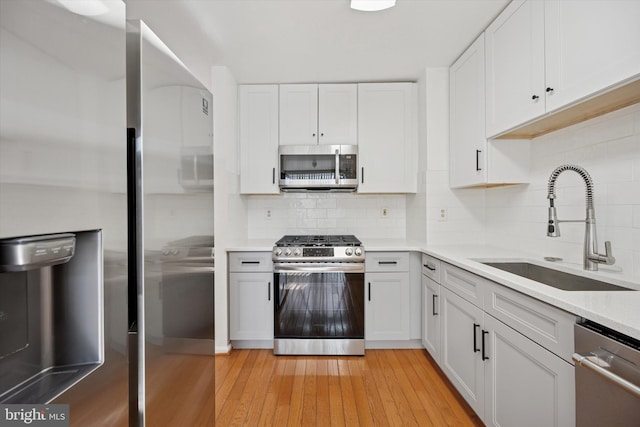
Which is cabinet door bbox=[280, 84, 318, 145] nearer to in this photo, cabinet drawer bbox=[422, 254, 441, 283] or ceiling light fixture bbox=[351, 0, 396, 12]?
ceiling light fixture bbox=[351, 0, 396, 12]

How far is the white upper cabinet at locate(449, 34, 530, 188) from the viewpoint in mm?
2271

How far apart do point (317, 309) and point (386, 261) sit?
73cm

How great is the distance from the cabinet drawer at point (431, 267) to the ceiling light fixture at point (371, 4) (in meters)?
1.74

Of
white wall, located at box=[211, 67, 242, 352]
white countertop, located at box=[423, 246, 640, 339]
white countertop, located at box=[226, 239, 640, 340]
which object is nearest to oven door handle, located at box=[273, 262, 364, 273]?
white wall, located at box=[211, 67, 242, 352]

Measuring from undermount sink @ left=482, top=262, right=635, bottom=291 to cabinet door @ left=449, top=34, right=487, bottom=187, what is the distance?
645 mm

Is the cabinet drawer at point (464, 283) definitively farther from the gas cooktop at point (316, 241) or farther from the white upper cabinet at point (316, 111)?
the white upper cabinet at point (316, 111)

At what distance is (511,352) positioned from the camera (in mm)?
1427

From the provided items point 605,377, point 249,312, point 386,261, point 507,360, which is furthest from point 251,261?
point 605,377

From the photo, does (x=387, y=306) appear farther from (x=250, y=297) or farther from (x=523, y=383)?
(x=523, y=383)

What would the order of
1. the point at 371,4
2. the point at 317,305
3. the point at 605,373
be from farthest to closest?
the point at 317,305 → the point at 371,4 → the point at 605,373

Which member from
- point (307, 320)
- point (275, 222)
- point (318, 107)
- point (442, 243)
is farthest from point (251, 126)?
point (442, 243)

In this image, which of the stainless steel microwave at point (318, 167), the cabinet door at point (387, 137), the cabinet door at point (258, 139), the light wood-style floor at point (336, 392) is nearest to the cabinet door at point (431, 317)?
the light wood-style floor at point (336, 392)

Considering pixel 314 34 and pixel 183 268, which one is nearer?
pixel 183 268

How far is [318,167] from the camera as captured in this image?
10.0ft
